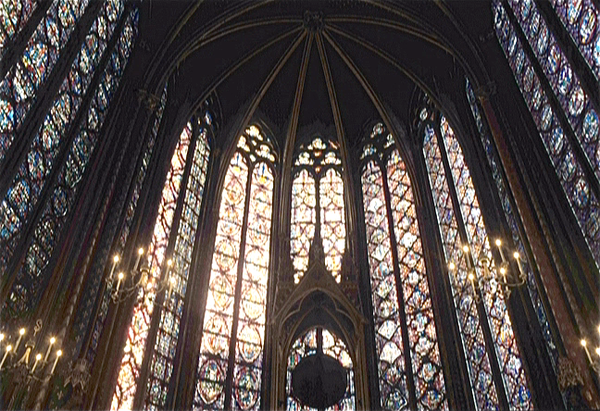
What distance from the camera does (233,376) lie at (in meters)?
13.4

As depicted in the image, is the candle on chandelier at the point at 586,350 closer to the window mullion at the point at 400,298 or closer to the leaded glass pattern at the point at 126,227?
the window mullion at the point at 400,298

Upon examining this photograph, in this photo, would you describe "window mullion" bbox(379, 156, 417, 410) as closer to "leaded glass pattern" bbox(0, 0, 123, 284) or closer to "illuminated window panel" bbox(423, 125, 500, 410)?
"illuminated window panel" bbox(423, 125, 500, 410)

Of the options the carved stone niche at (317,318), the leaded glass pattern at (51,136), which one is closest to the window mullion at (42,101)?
the leaded glass pattern at (51,136)

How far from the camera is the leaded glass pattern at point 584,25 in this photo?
9.75 m

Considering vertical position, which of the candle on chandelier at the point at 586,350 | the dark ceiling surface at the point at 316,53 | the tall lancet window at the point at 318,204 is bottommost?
the candle on chandelier at the point at 586,350

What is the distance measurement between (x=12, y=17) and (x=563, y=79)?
341 inches

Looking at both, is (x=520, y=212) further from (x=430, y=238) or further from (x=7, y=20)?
(x=7, y=20)

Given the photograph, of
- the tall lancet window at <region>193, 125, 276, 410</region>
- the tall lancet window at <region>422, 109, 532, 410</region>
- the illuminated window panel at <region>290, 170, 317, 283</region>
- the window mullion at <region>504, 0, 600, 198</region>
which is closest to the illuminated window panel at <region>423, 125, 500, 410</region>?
the tall lancet window at <region>422, 109, 532, 410</region>

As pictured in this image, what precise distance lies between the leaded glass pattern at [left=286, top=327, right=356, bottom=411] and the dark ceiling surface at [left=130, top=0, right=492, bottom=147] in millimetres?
6330

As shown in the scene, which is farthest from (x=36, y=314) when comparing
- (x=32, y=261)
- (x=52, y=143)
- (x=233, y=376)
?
(x=233, y=376)

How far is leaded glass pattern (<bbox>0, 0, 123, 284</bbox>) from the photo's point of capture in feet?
29.8

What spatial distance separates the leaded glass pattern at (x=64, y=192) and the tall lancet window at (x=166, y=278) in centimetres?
164

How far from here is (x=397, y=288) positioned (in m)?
15.0

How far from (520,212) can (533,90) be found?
8.36ft
